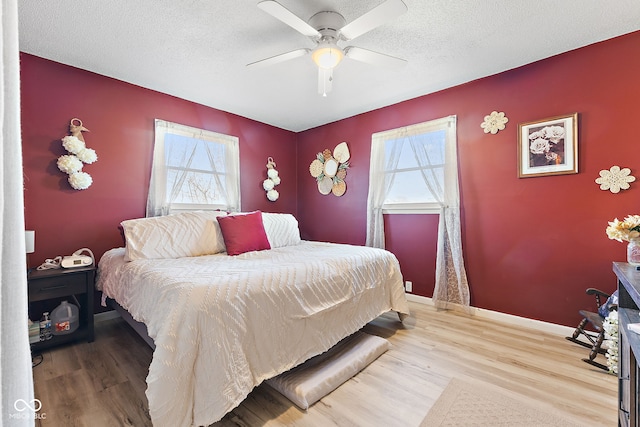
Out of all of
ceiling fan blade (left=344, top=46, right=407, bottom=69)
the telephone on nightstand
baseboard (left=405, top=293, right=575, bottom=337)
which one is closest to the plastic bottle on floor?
the telephone on nightstand

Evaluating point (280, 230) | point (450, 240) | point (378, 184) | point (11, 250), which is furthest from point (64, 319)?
point (450, 240)

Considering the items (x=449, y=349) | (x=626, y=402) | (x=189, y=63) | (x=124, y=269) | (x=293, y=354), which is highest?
(x=189, y=63)

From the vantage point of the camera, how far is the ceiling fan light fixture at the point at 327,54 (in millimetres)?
1898

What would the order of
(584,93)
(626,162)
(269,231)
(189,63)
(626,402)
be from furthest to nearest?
(269,231) < (189,63) < (584,93) < (626,162) < (626,402)

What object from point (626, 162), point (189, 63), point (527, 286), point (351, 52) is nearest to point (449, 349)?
point (527, 286)

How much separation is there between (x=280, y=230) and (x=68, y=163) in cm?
206

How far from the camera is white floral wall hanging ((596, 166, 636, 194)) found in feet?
7.10

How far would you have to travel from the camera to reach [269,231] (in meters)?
3.13

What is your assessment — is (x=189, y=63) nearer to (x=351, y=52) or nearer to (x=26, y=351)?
(x=351, y=52)

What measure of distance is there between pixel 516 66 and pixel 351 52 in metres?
1.79

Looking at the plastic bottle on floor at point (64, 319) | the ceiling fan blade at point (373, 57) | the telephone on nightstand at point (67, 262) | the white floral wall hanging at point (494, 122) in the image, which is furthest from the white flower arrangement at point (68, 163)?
the white floral wall hanging at point (494, 122)

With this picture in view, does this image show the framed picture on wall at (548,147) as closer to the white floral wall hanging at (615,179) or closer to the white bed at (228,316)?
the white floral wall hanging at (615,179)

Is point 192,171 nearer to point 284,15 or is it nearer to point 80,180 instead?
point 80,180

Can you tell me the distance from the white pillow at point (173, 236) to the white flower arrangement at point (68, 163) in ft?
2.51
